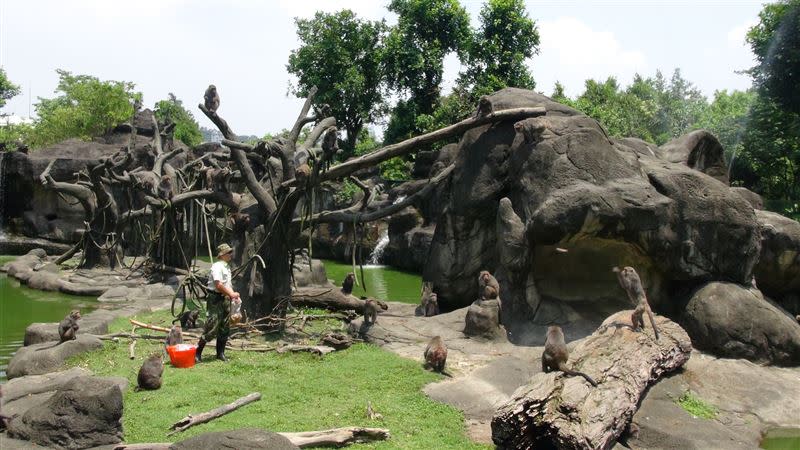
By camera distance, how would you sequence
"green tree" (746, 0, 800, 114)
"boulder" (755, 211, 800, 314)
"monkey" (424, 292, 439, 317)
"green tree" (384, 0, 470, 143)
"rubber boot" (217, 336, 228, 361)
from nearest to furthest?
"rubber boot" (217, 336, 228, 361), "boulder" (755, 211, 800, 314), "monkey" (424, 292, 439, 317), "green tree" (746, 0, 800, 114), "green tree" (384, 0, 470, 143)

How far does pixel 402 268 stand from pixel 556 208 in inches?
696

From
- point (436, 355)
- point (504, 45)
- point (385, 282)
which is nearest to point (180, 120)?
point (504, 45)

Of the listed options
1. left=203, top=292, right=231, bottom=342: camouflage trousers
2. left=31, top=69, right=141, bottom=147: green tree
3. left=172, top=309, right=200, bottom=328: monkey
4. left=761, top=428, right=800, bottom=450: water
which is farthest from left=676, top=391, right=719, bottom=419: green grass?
left=31, top=69, right=141, bottom=147: green tree

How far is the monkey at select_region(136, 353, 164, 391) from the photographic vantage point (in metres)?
10.0

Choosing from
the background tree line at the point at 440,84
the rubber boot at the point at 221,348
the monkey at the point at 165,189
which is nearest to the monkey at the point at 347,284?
the monkey at the point at 165,189

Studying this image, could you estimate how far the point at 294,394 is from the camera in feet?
33.0

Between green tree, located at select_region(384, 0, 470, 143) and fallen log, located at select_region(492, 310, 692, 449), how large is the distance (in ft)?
94.7

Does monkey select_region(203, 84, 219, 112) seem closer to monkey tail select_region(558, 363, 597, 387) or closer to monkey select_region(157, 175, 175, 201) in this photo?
monkey select_region(157, 175, 175, 201)

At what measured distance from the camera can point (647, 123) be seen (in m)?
51.5

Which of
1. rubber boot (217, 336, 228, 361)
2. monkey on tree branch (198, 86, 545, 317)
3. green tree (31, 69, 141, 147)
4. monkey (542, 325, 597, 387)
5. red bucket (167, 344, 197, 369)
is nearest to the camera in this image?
monkey (542, 325, 597, 387)

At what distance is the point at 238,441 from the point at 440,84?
114ft

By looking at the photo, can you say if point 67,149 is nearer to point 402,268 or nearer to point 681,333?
point 402,268

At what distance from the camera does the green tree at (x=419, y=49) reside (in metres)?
38.1

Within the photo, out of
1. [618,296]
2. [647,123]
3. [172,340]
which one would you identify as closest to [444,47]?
[647,123]
